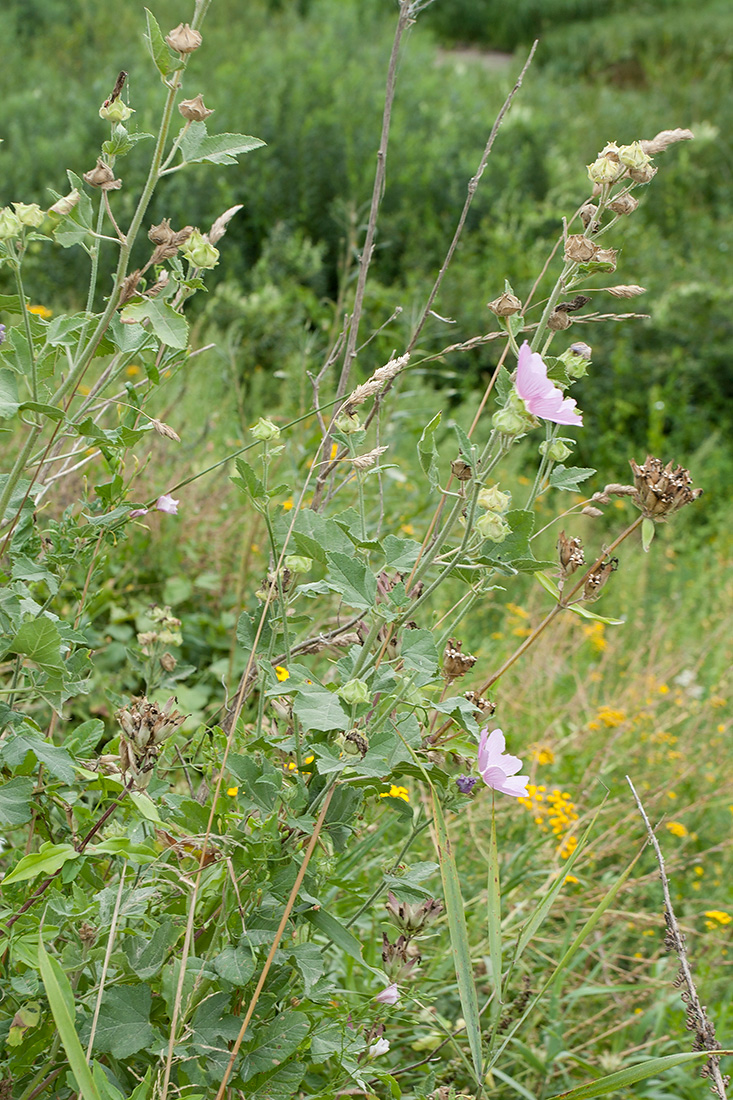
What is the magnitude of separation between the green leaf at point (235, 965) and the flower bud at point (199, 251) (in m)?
0.61

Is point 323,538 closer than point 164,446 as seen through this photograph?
Yes

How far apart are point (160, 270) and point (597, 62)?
1095cm

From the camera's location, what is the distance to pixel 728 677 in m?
2.69

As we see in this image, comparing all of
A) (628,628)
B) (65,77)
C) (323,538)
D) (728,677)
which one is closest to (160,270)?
(323,538)

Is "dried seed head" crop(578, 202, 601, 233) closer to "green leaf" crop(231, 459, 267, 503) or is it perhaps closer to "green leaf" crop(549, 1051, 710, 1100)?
"green leaf" crop(231, 459, 267, 503)

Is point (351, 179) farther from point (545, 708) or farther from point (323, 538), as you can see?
point (323, 538)

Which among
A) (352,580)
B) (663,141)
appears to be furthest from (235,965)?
(663,141)

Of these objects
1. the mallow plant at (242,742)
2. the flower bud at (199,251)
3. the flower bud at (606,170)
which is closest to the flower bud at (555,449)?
the mallow plant at (242,742)

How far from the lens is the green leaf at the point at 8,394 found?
835mm

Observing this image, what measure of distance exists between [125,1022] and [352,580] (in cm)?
45

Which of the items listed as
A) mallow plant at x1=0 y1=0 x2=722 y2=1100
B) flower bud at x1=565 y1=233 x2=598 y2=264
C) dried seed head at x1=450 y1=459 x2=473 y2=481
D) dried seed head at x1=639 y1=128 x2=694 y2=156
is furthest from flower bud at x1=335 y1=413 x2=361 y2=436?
dried seed head at x1=639 y1=128 x2=694 y2=156

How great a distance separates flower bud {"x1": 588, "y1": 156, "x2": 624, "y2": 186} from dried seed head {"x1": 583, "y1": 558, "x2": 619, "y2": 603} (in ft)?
1.20

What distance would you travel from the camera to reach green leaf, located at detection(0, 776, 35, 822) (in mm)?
862

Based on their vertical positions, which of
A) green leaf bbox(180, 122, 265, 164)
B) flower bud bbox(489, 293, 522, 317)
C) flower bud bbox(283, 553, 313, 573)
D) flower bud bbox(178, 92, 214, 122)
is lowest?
flower bud bbox(283, 553, 313, 573)
